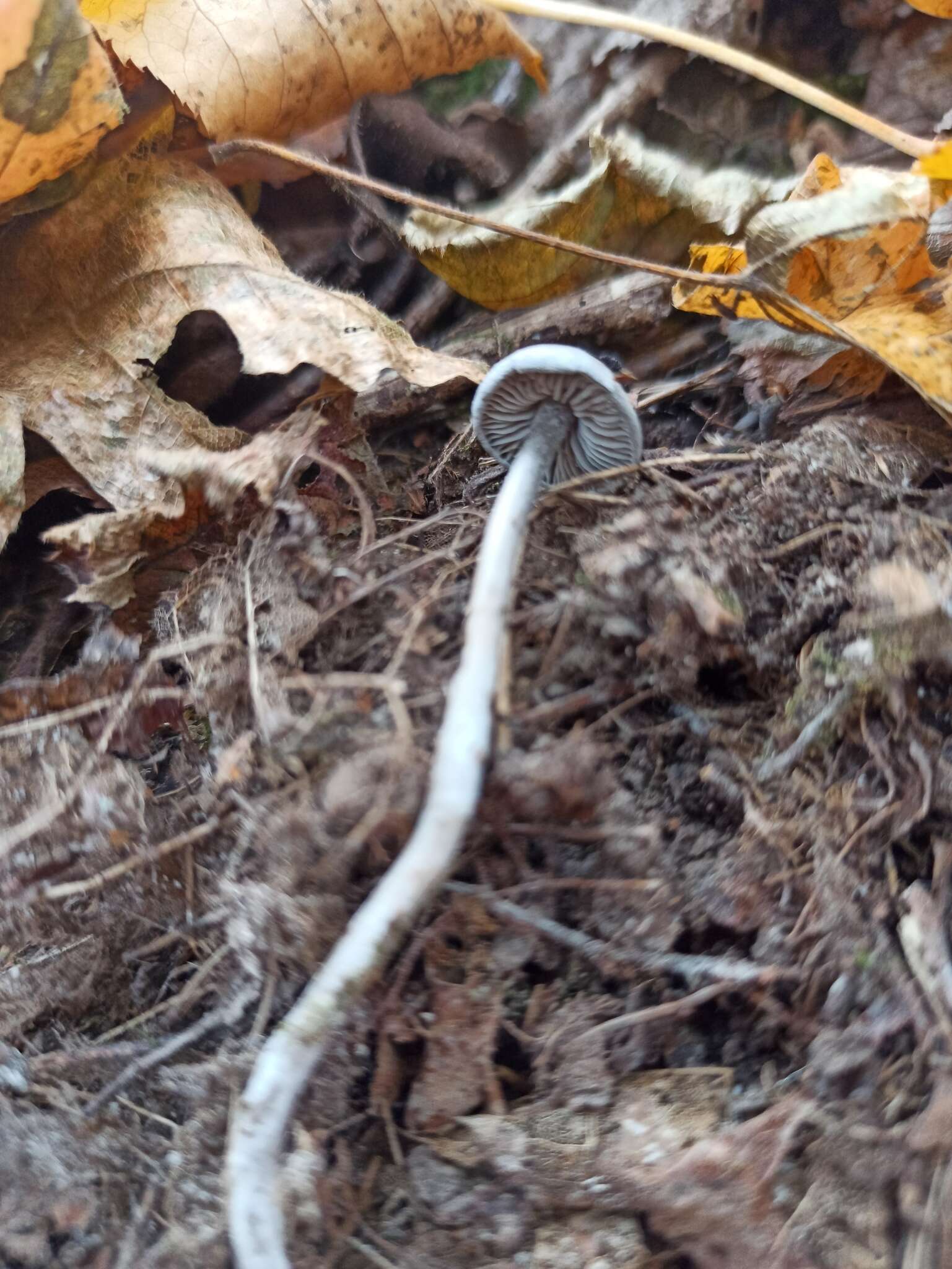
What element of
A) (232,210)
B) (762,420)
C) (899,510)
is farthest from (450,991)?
(232,210)

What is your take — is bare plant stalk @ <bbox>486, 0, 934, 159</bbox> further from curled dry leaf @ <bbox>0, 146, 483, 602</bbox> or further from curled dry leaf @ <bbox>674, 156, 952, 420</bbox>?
curled dry leaf @ <bbox>0, 146, 483, 602</bbox>

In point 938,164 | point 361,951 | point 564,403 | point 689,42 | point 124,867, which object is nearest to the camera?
point 361,951

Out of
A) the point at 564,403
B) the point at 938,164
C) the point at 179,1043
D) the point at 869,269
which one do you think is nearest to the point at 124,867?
the point at 179,1043

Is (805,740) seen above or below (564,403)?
below

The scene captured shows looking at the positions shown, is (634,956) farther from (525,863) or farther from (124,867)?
(124,867)

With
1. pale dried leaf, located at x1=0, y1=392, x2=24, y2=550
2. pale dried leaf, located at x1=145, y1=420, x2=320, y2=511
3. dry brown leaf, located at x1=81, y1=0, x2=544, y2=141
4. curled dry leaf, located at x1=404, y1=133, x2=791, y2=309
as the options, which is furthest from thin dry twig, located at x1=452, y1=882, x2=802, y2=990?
dry brown leaf, located at x1=81, y1=0, x2=544, y2=141

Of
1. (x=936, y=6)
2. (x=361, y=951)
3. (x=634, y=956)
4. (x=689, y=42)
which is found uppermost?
(x=689, y=42)

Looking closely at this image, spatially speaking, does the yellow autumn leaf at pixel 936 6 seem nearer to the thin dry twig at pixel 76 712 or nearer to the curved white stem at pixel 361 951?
the curved white stem at pixel 361 951
